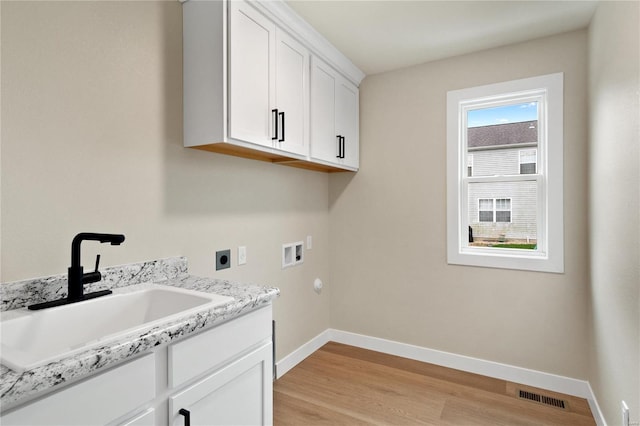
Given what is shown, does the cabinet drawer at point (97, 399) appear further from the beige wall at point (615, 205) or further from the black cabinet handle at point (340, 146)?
the black cabinet handle at point (340, 146)

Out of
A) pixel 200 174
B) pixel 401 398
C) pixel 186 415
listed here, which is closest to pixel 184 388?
pixel 186 415

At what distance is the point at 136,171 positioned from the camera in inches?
62.6

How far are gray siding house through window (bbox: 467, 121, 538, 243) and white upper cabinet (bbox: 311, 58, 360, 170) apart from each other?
0.96 metres

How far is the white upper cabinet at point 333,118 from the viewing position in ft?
7.89

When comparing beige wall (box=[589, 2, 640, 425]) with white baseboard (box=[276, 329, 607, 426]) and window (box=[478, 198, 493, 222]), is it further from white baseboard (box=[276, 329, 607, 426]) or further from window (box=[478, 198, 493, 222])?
window (box=[478, 198, 493, 222])

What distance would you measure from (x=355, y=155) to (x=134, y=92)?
1850 millimetres

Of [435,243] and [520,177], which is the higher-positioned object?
[520,177]

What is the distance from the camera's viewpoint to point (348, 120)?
9.45ft

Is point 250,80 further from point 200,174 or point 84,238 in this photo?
point 84,238

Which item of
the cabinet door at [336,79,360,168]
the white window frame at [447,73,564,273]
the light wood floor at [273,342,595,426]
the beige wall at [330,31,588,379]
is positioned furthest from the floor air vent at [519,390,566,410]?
the cabinet door at [336,79,360,168]

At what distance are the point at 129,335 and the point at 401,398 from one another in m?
1.95

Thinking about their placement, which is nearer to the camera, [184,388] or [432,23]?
[184,388]

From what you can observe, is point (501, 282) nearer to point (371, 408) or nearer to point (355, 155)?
A: point (371, 408)

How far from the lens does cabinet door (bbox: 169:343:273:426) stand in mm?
1087
